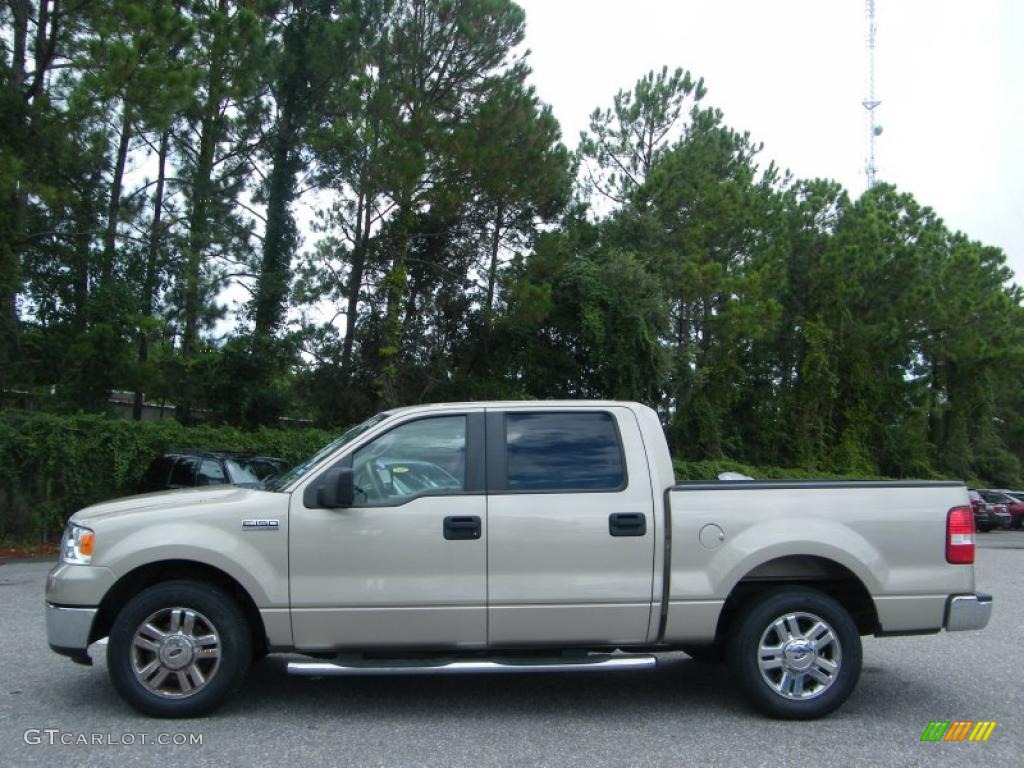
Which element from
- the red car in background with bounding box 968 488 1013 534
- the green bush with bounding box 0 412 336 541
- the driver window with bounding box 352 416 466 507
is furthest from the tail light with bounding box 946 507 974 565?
the red car in background with bounding box 968 488 1013 534

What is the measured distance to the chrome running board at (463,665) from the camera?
5348 millimetres

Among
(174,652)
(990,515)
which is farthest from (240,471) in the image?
(990,515)

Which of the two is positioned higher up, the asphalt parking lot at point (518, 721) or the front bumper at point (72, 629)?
the front bumper at point (72, 629)

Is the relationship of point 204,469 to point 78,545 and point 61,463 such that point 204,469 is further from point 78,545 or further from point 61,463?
point 78,545

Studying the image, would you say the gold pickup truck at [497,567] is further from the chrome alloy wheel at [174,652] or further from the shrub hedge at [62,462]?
the shrub hedge at [62,462]

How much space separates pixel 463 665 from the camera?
536 centimetres

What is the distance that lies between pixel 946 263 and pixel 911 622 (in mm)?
35978

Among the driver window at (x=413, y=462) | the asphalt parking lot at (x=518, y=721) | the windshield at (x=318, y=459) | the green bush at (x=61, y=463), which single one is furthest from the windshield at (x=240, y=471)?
the driver window at (x=413, y=462)

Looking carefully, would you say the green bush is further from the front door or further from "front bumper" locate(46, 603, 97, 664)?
the front door

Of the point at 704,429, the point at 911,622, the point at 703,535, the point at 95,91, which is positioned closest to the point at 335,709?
the point at 703,535

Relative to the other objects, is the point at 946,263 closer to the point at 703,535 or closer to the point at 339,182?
the point at 339,182

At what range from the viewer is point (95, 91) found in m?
15.4

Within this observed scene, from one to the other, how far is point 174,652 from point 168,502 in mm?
905

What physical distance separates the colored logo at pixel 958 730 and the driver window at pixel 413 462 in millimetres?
3214
